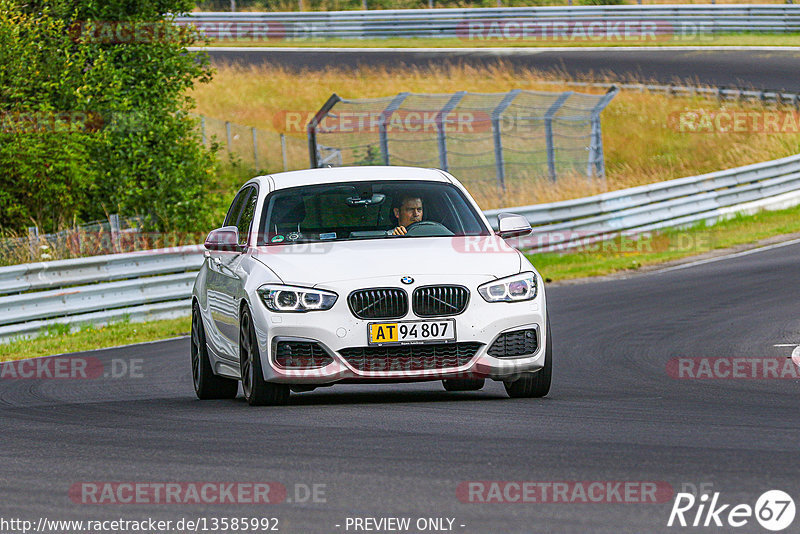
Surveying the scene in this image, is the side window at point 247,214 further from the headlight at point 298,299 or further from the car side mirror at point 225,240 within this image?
the headlight at point 298,299

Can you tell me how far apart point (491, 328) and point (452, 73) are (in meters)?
32.0

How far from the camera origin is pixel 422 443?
7.08 metres

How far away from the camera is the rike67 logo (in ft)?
16.9

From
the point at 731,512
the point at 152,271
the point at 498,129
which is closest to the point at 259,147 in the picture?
the point at 498,129

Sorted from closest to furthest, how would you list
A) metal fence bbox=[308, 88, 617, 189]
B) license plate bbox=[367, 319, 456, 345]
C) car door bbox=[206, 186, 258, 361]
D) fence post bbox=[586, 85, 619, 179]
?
1. license plate bbox=[367, 319, 456, 345]
2. car door bbox=[206, 186, 258, 361]
3. metal fence bbox=[308, 88, 617, 189]
4. fence post bbox=[586, 85, 619, 179]

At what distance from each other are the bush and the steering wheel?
45.7 ft

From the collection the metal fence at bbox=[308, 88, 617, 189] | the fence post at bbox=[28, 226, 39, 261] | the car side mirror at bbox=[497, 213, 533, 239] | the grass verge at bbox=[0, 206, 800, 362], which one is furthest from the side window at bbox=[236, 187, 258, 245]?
the metal fence at bbox=[308, 88, 617, 189]

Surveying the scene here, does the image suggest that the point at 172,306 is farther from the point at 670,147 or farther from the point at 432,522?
the point at 670,147

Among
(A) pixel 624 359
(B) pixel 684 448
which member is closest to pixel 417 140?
(A) pixel 624 359

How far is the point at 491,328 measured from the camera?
28.8 feet

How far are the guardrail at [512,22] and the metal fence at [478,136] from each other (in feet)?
26.9

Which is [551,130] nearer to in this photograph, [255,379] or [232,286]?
[232,286]

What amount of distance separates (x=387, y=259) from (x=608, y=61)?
32954 mm

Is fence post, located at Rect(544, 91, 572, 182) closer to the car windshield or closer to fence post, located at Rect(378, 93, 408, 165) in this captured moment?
fence post, located at Rect(378, 93, 408, 165)
